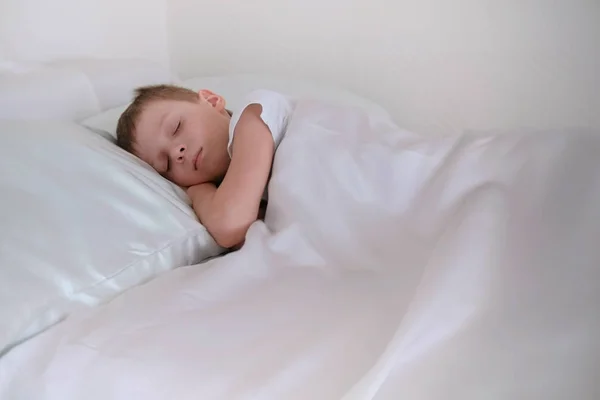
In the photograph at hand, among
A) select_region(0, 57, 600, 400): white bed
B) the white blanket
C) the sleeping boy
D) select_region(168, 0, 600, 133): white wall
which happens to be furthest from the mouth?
select_region(168, 0, 600, 133): white wall

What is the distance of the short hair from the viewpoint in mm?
1110

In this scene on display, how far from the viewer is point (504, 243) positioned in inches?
27.1

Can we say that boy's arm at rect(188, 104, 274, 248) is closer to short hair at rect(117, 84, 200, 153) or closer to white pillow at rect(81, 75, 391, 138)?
short hair at rect(117, 84, 200, 153)

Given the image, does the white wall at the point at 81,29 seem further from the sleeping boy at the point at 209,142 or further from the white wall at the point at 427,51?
the sleeping boy at the point at 209,142

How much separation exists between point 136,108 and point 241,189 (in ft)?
0.92

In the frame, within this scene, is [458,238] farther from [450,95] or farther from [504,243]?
[450,95]

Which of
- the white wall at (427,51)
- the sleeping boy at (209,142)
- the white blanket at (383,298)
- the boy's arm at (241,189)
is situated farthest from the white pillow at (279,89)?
the white blanket at (383,298)

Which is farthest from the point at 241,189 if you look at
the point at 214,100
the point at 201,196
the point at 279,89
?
the point at 279,89

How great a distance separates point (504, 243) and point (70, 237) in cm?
52

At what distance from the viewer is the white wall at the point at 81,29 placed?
132 centimetres

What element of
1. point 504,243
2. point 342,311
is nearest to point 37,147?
point 342,311

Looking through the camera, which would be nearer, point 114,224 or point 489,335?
point 489,335

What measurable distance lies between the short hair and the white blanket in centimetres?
32

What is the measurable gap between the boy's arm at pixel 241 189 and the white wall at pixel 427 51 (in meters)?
0.60
